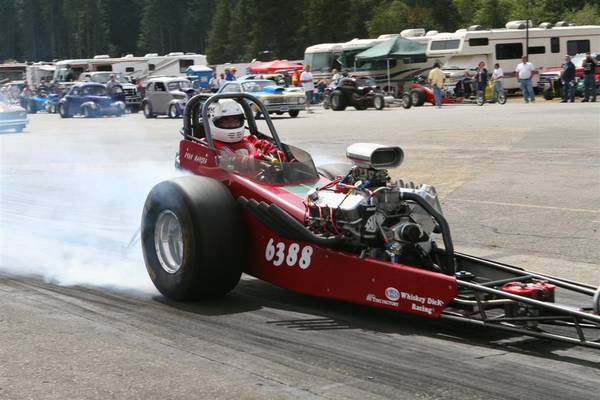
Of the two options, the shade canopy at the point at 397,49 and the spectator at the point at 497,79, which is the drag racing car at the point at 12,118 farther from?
the shade canopy at the point at 397,49

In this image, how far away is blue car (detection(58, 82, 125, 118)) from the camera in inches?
1588

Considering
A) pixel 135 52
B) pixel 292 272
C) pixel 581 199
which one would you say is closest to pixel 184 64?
pixel 581 199

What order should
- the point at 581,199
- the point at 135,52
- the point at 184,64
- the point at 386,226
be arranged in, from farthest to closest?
the point at 135,52 < the point at 184,64 < the point at 581,199 < the point at 386,226

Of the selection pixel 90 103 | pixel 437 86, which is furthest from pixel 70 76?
pixel 437 86

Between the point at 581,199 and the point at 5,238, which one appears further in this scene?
the point at 581,199

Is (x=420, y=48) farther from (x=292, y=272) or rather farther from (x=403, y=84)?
(x=292, y=272)

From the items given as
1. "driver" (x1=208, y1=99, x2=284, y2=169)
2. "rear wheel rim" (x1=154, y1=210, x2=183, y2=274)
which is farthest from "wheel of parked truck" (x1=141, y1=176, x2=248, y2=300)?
"driver" (x1=208, y1=99, x2=284, y2=169)

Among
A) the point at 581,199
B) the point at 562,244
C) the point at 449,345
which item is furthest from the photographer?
the point at 581,199

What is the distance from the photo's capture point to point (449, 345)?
19.9 ft

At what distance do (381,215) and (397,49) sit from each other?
37.4 m

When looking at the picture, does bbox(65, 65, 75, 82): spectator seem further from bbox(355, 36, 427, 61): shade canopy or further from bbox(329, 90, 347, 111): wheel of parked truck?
bbox(329, 90, 347, 111): wheel of parked truck

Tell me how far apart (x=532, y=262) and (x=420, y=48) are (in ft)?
115

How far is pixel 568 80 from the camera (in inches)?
1233

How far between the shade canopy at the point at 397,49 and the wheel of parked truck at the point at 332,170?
114ft
